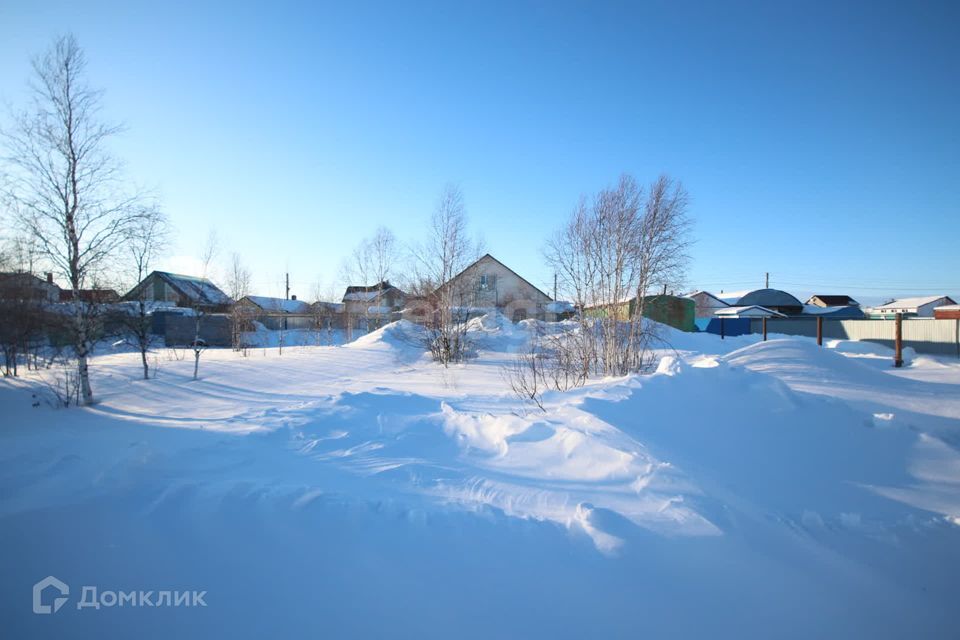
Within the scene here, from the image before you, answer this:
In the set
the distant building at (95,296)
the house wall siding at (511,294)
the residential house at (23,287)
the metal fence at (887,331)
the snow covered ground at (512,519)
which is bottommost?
the snow covered ground at (512,519)

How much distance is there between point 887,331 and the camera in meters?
18.7

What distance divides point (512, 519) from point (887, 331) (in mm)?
25251

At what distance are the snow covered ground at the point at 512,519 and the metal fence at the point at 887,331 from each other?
14912mm

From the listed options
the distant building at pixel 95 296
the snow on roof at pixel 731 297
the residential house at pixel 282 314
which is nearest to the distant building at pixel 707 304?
the snow on roof at pixel 731 297

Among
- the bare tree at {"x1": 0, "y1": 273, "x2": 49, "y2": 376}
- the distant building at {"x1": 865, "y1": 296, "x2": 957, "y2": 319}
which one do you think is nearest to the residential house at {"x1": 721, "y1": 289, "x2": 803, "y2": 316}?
the distant building at {"x1": 865, "y1": 296, "x2": 957, "y2": 319}

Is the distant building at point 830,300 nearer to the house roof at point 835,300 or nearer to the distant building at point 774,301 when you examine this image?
the house roof at point 835,300

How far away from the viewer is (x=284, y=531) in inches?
115

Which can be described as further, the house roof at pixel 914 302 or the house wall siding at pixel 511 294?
the house roof at pixel 914 302

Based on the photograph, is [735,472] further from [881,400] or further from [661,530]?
[881,400]

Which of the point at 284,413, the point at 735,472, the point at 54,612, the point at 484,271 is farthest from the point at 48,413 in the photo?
the point at 484,271

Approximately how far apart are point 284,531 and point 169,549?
2.49 ft

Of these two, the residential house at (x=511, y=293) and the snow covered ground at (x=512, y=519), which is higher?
the residential house at (x=511, y=293)

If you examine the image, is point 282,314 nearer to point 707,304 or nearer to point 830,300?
point 707,304

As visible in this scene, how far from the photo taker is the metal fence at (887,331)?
15547mm
